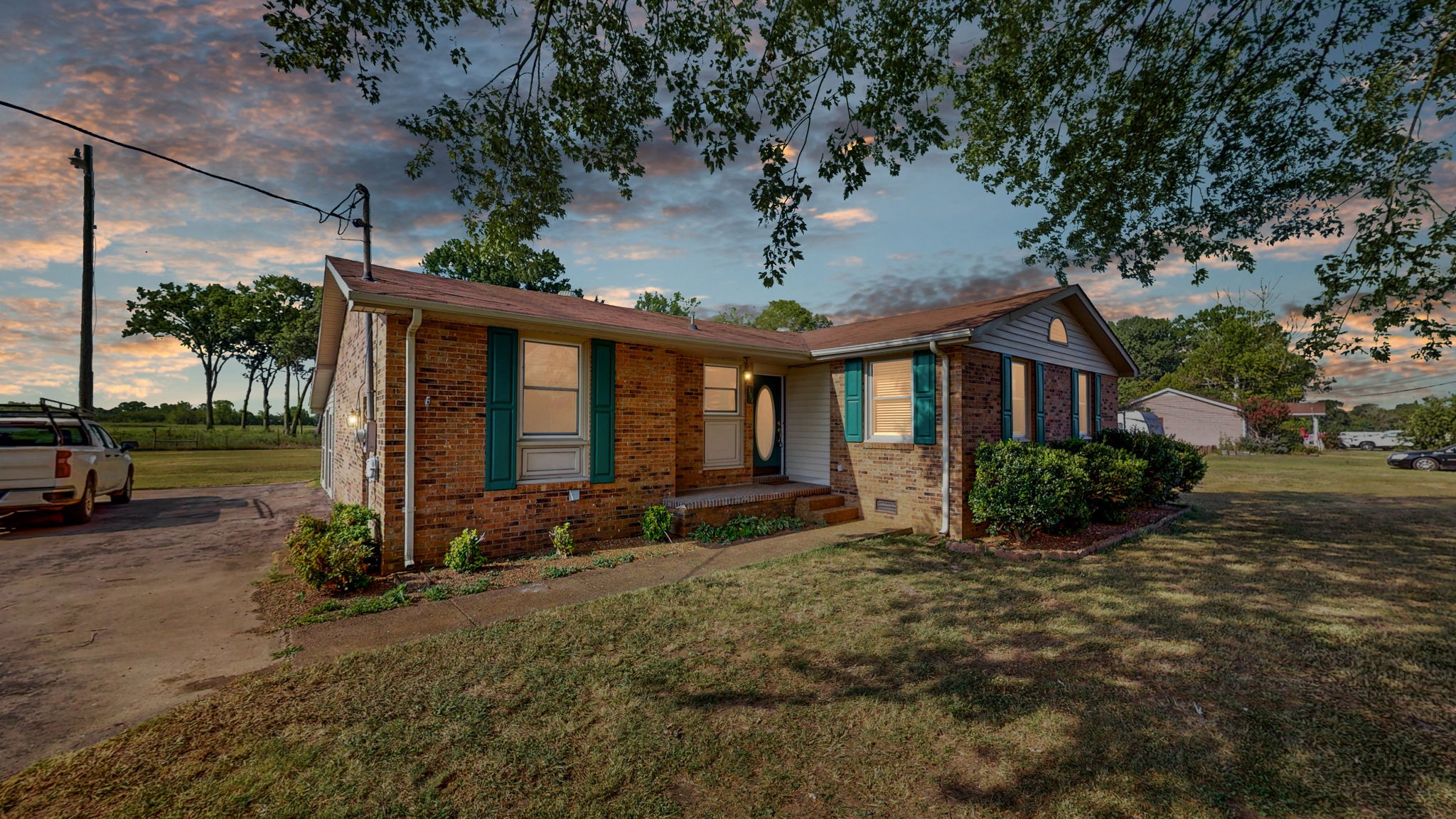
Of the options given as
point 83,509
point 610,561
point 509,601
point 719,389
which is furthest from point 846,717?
point 83,509

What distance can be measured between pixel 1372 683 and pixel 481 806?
5952 millimetres

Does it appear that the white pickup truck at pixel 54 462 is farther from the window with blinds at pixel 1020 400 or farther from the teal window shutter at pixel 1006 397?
the window with blinds at pixel 1020 400

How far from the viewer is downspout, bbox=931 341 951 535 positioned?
8.35m

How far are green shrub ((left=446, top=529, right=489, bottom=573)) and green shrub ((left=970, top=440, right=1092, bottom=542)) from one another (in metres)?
7.12

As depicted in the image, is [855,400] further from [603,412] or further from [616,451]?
[603,412]

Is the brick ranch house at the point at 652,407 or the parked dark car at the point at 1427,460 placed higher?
the brick ranch house at the point at 652,407

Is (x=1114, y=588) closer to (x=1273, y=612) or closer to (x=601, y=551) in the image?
(x=1273, y=612)

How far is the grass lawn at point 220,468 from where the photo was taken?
15.7 m

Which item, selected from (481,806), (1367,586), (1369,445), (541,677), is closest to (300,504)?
(541,677)

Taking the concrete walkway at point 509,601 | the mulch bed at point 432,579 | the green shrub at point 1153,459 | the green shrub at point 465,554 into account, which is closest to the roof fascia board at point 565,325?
the green shrub at point 465,554

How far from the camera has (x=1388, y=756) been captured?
9.69 ft

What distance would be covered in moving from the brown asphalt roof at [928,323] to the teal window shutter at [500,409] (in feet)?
18.8

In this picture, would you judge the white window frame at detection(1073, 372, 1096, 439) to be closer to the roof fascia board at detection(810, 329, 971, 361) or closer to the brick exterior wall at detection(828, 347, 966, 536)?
the brick exterior wall at detection(828, 347, 966, 536)

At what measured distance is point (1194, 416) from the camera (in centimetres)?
3350
